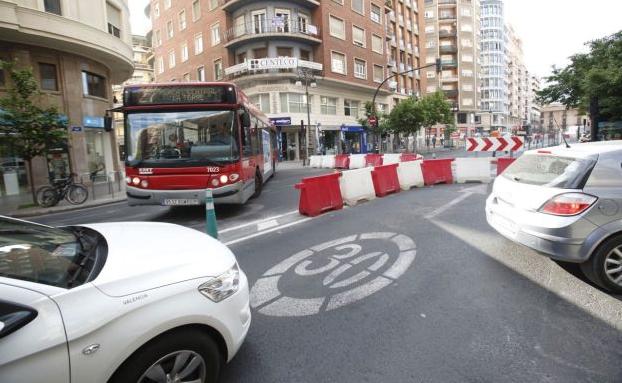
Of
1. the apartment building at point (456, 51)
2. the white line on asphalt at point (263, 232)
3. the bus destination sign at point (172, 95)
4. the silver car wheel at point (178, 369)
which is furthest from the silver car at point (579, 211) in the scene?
the apartment building at point (456, 51)

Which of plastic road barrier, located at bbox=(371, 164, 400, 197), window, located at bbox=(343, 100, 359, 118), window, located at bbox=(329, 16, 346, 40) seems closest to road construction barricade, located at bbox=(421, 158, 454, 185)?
plastic road barrier, located at bbox=(371, 164, 400, 197)

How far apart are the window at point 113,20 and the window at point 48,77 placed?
4242 mm

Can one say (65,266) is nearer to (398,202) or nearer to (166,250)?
(166,250)

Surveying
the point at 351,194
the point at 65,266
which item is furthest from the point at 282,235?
the point at 65,266

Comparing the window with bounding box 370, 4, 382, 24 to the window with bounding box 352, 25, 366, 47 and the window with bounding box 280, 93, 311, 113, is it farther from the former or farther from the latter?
the window with bounding box 280, 93, 311, 113

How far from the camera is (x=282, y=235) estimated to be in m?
6.23

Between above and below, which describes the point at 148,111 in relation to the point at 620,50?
below

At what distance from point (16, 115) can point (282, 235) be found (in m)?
10.2

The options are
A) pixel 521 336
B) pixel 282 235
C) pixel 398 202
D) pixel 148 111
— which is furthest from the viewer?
pixel 398 202

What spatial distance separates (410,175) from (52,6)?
1773 centimetres

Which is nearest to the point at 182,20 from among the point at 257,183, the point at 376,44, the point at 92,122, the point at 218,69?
the point at 218,69

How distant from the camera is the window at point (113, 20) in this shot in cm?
2023

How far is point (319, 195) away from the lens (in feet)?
26.5

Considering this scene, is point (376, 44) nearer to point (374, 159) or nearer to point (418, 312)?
point (374, 159)
